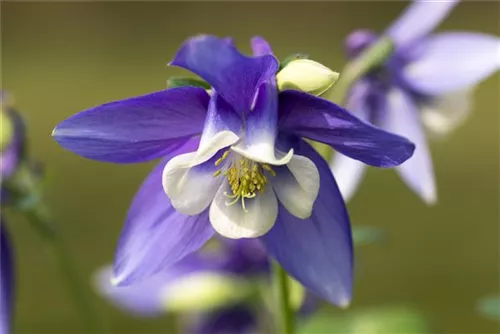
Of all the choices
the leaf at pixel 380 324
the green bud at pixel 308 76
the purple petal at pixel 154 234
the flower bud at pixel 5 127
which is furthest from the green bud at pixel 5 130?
the leaf at pixel 380 324

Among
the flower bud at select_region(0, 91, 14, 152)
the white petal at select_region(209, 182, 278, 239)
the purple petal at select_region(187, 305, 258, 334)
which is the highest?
the flower bud at select_region(0, 91, 14, 152)

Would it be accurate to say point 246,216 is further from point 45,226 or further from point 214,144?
point 45,226

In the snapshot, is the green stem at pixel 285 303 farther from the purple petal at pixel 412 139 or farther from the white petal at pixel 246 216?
the purple petal at pixel 412 139

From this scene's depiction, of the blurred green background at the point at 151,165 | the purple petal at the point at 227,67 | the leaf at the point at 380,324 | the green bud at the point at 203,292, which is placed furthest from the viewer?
the blurred green background at the point at 151,165

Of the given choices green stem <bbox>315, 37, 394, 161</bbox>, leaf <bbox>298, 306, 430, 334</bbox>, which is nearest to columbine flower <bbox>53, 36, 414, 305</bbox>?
green stem <bbox>315, 37, 394, 161</bbox>

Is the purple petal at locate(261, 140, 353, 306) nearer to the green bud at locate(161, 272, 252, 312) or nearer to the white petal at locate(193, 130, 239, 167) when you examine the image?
the white petal at locate(193, 130, 239, 167)

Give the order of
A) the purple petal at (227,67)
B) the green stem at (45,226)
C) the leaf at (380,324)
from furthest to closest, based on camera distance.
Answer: the leaf at (380,324) < the green stem at (45,226) < the purple petal at (227,67)
